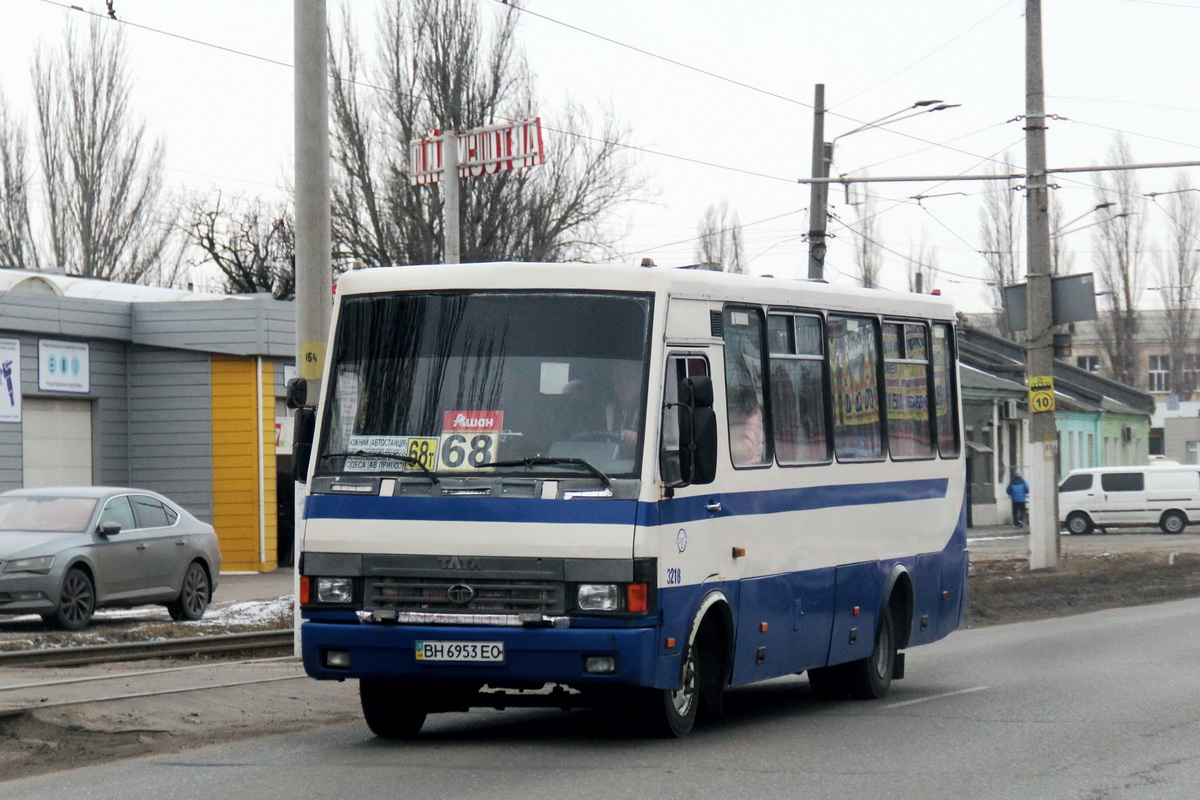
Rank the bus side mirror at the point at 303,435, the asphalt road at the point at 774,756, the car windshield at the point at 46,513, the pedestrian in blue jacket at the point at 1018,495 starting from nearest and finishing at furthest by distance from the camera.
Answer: the asphalt road at the point at 774,756, the bus side mirror at the point at 303,435, the car windshield at the point at 46,513, the pedestrian in blue jacket at the point at 1018,495

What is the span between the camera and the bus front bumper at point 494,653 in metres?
9.17

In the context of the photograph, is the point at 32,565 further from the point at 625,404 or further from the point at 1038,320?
the point at 1038,320

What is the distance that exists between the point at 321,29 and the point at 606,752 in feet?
24.4

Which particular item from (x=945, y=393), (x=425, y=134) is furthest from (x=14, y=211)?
(x=945, y=393)

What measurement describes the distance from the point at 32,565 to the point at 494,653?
10.1m

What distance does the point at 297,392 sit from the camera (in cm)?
1034

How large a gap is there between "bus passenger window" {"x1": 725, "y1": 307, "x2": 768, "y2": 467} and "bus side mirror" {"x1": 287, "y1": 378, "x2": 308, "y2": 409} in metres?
2.45

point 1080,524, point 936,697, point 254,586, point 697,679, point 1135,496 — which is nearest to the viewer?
point 697,679

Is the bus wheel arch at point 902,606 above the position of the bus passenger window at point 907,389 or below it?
below

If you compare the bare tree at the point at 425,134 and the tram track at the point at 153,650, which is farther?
the bare tree at the point at 425,134

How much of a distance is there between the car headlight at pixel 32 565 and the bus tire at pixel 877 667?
895 centimetres

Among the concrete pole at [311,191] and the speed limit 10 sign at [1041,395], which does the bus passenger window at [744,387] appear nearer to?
the concrete pole at [311,191]

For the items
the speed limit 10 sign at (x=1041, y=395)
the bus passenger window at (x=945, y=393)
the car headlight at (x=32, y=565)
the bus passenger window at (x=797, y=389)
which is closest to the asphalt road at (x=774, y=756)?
the bus passenger window at (x=797, y=389)

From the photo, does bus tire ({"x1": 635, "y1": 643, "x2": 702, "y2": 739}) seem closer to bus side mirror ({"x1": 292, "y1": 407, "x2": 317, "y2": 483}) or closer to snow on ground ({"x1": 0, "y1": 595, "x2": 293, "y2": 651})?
bus side mirror ({"x1": 292, "y1": 407, "x2": 317, "y2": 483})
